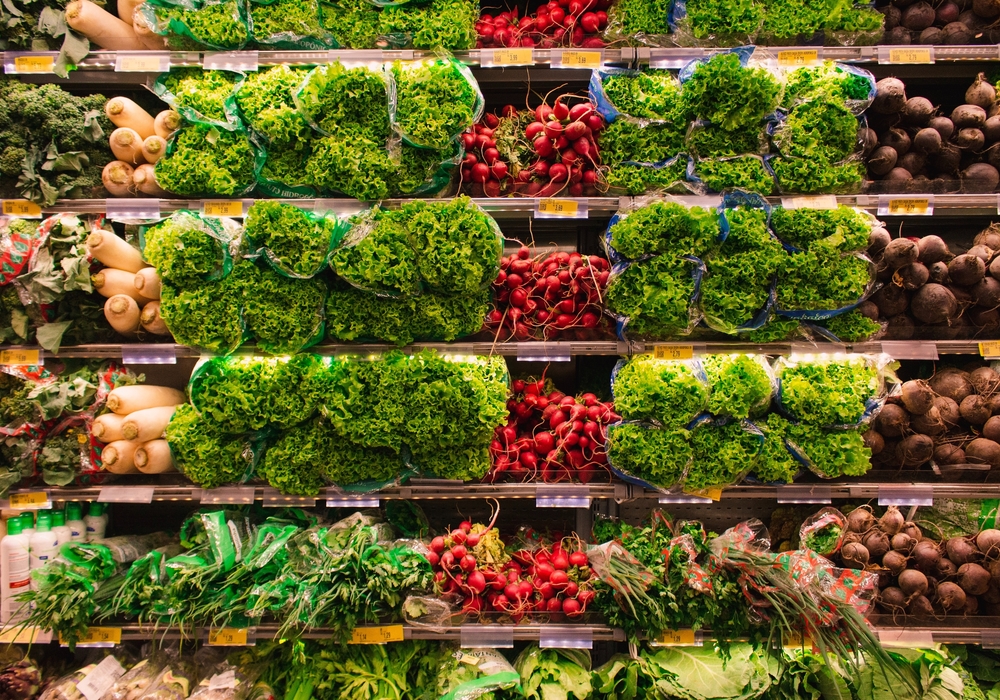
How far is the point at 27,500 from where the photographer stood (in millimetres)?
2543

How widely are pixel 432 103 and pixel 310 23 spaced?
74 cm

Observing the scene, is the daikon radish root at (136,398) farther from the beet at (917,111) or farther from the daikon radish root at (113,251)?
the beet at (917,111)

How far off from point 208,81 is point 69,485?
2060mm

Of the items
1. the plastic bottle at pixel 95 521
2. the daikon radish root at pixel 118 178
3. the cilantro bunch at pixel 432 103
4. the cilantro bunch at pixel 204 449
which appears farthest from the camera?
the plastic bottle at pixel 95 521

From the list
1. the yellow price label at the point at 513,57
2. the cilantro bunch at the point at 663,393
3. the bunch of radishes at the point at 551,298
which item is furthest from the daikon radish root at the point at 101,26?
the cilantro bunch at the point at 663,393

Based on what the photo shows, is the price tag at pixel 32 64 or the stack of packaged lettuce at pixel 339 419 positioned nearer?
the stack of packaged lettuce at pixel 339 419

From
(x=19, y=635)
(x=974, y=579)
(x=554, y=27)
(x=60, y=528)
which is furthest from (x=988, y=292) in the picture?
(x=19, y=635)

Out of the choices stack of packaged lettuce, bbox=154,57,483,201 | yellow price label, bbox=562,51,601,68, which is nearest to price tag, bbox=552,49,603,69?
yellow price label, bbox=562,51,601,68

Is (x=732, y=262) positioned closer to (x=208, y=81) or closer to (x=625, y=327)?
(x=625, y=327)

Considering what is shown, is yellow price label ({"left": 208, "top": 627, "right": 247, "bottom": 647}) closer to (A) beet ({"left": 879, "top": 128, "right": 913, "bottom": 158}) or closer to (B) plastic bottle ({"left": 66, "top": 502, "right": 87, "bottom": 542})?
(B) plastic bottle ({"left": 66, "top": 502, "right": 87, "bottom": 542})

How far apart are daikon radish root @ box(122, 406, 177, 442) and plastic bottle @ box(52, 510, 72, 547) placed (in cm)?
61

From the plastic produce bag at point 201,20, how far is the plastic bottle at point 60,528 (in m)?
2.36

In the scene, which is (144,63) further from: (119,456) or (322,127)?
(119,456)

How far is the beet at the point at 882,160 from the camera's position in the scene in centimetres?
260
